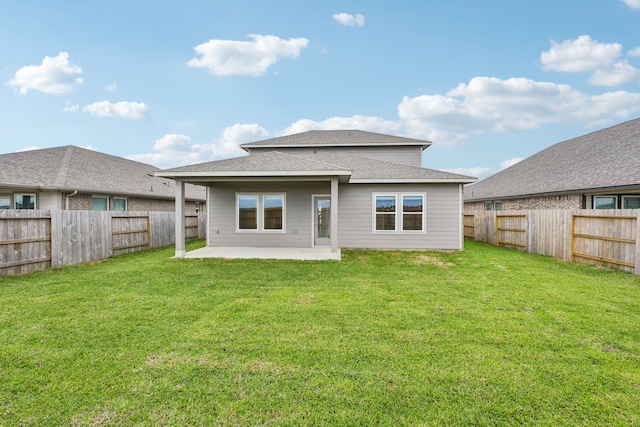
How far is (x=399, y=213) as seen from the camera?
12.0m

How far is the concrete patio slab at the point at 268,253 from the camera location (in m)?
9.91

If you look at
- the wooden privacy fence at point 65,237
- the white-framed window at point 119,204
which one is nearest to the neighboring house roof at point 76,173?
the white-framed window at point 119,204

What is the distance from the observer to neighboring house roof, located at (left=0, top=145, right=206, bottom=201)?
12.3 m

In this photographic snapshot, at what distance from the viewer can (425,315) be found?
4.68 m

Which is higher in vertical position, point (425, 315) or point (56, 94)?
point (56, 94)

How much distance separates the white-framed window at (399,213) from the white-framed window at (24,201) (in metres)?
14.0

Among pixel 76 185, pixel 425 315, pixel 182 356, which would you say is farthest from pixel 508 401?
pixel 76 185

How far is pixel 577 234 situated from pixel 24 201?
800 inches

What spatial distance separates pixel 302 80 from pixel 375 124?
9.64m

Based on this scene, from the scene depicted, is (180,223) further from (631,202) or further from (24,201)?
(631,202)

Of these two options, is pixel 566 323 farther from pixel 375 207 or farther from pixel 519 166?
pixel 519 166

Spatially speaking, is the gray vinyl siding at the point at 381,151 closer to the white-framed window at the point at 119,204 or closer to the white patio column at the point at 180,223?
the white-framed window at the point at 119,204

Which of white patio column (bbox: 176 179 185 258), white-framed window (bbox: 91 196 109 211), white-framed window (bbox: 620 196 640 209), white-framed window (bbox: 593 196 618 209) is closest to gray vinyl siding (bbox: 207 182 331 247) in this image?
white patio column (bbox: 176 179 185 258)

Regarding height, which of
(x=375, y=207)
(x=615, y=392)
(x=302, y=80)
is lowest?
(x=615, y=392)
